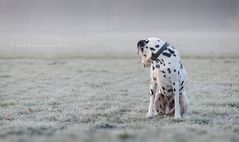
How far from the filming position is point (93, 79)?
2153 cm

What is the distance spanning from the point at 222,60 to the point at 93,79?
11.3 meters

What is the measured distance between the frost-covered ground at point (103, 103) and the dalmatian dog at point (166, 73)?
1.47ft

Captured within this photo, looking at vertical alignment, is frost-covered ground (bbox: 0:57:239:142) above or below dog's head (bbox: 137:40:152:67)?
below

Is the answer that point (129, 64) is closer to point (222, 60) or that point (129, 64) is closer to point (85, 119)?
point (222, 60)

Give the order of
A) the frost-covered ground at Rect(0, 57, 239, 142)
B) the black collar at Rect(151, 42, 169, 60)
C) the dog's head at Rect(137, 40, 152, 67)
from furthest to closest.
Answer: the dog's head at Rect(137, 40, 152, 67) < the black collar at Rect(151, 42, 169, 60) < the frost-covered ground at Rect(0, 57, 239, 142)

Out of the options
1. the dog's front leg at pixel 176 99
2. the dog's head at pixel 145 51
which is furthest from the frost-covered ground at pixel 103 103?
the dog's head at pixel 145 51

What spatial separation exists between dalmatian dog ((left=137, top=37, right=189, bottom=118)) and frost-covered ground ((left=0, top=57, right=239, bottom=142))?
449 mm

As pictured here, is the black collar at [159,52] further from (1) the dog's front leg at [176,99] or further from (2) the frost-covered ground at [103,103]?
(2) the frost-covered ground at [103,103]

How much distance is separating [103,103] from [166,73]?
388cm

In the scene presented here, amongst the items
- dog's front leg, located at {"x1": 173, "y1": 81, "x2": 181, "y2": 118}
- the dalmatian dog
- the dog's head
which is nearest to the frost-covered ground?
dog's front leg, located at {"x1": 173, "y1": 81, "x2": 181, "y2": 118}

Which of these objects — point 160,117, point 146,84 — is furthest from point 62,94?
point 160,117

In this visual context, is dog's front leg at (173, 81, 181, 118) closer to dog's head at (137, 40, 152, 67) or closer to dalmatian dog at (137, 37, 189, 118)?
dalmatian dog at (137, 37, 189, 118)

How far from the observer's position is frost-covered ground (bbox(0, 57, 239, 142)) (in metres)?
7.73

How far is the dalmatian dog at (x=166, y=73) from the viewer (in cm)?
1075
